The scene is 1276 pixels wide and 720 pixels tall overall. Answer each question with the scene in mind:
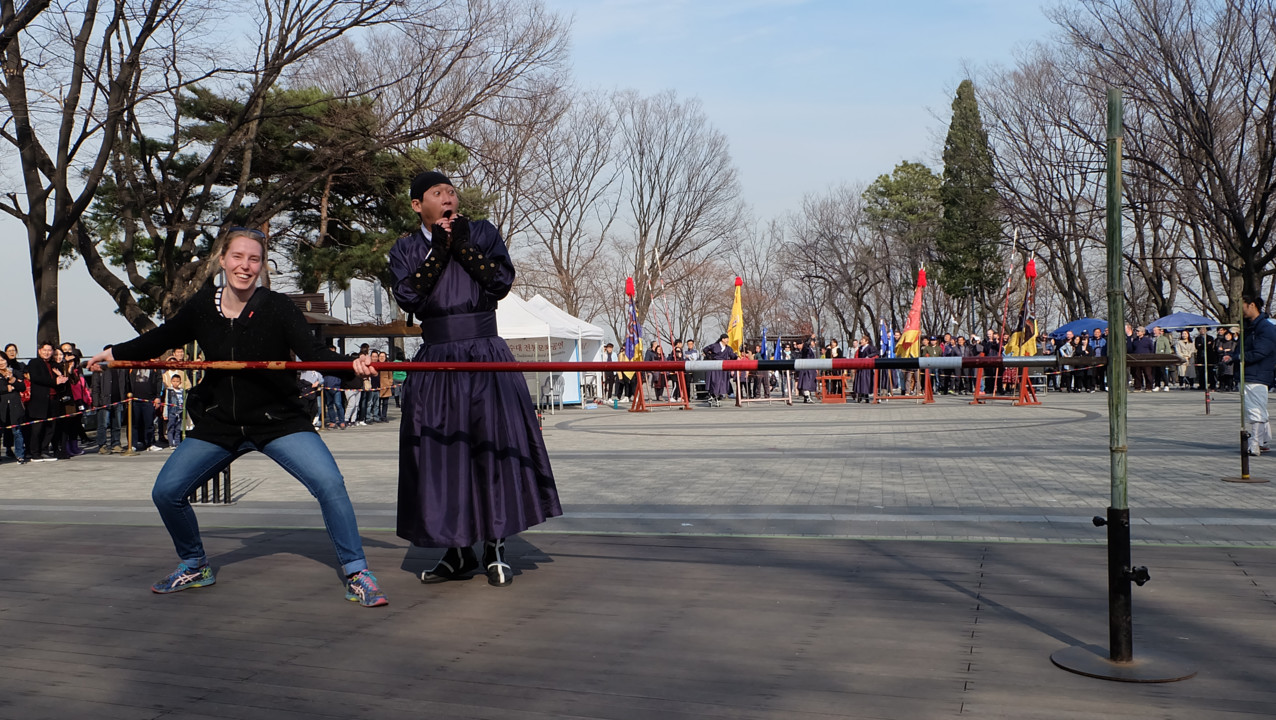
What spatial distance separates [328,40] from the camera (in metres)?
19.6

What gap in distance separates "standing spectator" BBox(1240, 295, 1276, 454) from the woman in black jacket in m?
9.43

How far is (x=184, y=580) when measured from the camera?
5.25 m

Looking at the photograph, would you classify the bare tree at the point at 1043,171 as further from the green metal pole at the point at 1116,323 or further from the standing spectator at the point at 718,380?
the green metal pole at the point at 1116,323

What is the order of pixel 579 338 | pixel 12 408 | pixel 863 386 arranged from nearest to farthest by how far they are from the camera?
1. pixel 12 408
2. pixel 579 338
3. pixel 863 386

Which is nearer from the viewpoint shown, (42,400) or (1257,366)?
(1257,366)

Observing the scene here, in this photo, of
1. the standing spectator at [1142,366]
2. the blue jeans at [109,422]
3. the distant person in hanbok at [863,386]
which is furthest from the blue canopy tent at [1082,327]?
the blue jeans at [109,422]

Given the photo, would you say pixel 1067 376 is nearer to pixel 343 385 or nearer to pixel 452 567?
pixel 343 385

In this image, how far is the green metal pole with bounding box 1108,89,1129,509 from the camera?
3701mm

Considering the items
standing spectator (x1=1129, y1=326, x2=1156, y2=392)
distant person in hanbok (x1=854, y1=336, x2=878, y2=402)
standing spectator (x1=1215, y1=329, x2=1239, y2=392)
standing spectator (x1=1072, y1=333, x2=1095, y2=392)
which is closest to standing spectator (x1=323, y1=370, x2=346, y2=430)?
distant person in hanbok (x1=854, y1=336, x2=878, y2=402)

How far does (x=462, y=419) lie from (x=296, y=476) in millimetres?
799

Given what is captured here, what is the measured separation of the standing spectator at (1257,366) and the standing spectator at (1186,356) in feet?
65.1

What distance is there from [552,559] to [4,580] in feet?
9.35

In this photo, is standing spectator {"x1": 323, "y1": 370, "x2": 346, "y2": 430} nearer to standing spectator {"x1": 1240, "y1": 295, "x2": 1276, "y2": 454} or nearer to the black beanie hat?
standing spectator {"x1": 1240, "y1": 295, "x2": 1276, "y2": 454}

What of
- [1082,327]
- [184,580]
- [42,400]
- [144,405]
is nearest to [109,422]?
[144,405]
